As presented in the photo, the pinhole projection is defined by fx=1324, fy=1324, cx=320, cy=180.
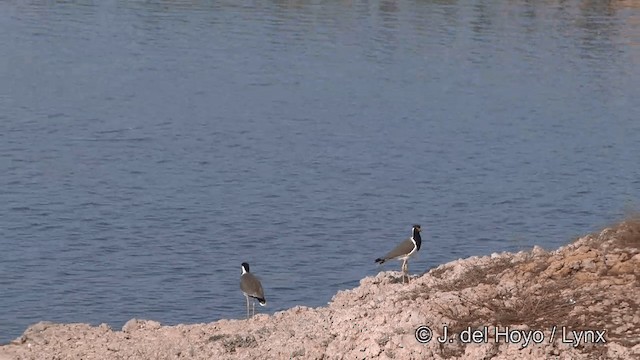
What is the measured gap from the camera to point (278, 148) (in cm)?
3331

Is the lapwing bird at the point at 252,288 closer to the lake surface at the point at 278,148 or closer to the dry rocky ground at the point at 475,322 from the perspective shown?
the lake surface at the point at 278,148

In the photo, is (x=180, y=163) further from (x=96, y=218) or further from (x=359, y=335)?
(x=359, y=335)

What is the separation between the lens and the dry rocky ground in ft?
42.4

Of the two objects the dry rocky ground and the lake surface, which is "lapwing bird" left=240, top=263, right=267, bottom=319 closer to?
the lake surface

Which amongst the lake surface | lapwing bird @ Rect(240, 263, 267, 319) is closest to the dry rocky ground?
lapwing bird @ Rect(240, 263, 267, 319)

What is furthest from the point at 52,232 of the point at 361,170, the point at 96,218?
the point at 361,170

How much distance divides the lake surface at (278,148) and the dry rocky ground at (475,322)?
510 centimetres

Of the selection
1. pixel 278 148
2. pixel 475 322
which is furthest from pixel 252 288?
pixel 278 148

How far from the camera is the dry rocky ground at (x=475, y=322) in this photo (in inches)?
509

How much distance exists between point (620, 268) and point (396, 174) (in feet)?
57.1

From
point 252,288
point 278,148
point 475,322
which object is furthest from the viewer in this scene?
point 278,148

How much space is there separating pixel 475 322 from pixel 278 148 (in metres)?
20.2

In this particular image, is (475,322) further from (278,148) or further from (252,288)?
(278,148)

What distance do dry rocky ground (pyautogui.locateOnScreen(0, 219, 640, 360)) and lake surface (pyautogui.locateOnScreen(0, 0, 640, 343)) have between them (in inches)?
201
